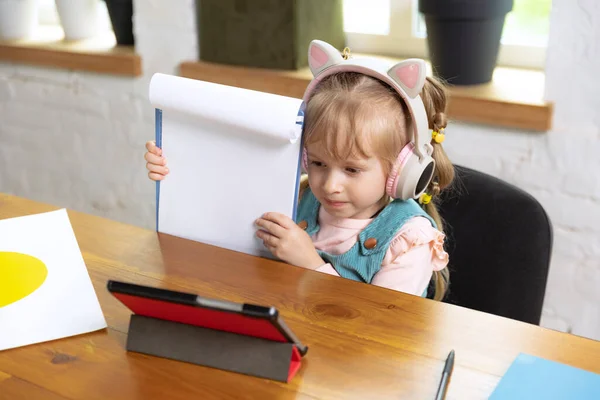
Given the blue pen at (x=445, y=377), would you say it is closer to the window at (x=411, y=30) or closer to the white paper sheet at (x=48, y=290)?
the white paper sheet at (x=48, y=290)

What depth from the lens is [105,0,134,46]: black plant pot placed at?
2334 millimetres

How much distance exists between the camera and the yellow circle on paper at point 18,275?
3.05ft

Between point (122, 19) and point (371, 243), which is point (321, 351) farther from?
point (122, 19)

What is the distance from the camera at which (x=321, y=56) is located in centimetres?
116

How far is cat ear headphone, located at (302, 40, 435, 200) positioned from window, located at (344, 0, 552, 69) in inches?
31.2

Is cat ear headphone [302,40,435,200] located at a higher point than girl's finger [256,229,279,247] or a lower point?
higher

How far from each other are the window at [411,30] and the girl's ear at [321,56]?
31.0 inches

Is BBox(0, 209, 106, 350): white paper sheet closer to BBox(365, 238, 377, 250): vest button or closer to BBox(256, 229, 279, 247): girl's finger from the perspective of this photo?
BBox(256, 229, 279, 247): girl's finger

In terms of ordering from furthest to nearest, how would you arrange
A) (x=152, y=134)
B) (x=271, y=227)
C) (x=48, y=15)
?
(x=48, y=15) → (x=152, y=134) → (x=271, y=227)

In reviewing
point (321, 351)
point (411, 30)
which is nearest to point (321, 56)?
point (321, 351)

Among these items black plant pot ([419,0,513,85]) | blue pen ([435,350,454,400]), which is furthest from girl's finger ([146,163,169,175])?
black plant pot ([419,0,513,85])

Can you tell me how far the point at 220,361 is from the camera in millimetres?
791

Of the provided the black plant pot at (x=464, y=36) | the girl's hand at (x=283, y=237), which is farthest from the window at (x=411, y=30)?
the girl's hand at (x=283, y=237)

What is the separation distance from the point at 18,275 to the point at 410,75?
584 millimetres
